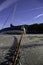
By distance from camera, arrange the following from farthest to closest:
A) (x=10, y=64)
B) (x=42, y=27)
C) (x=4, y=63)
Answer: (x=42, y=27) < (x=4, y=63) < (x=10, y=64)

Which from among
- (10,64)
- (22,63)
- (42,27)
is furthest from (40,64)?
(42,27)

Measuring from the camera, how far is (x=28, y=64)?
6188 millimetres

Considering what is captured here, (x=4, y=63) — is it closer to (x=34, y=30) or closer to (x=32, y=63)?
(x=32, y=63)

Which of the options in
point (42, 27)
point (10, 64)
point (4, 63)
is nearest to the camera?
point (10, 64)

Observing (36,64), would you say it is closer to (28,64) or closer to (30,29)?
(28,64)

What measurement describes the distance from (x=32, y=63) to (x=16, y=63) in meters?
0.54

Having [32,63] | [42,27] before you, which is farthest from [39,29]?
[32,63]

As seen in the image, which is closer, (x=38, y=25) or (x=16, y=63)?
(x=16, y=63)

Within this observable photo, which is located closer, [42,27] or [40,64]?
[40,64]

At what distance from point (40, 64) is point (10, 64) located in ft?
3.19

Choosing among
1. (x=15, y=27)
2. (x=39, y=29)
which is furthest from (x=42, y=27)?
(x=15, y=27)

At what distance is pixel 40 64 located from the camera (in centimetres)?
616

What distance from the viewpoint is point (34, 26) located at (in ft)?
126

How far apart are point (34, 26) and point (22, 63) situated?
3234 cm
